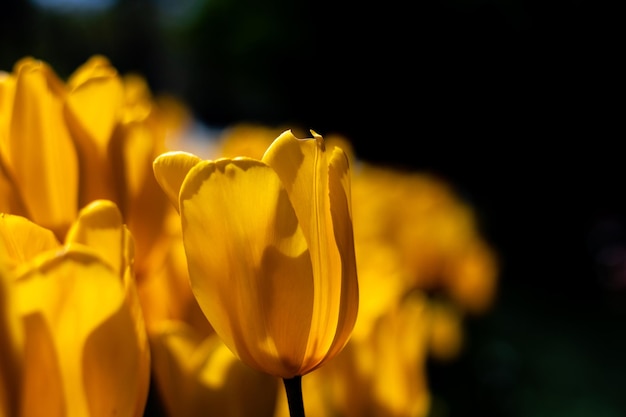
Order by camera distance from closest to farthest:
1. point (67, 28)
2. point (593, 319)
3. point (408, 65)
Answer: point (593, 319) → point (408, 65) → point (67, 28)

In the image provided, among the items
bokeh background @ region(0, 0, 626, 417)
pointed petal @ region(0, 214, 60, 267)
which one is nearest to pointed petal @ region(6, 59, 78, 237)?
pointed petal @ region(0, 214, 60, 267)

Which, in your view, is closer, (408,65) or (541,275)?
(541,275)

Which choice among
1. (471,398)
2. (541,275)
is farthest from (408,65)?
(471,398)

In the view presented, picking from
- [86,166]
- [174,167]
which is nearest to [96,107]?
[86,166]

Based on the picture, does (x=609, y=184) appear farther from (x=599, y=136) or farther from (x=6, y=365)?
(x=6, y=365)

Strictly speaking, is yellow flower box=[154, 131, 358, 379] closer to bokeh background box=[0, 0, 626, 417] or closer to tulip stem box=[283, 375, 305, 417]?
tulip stem box=[283, 375, 305, 417]

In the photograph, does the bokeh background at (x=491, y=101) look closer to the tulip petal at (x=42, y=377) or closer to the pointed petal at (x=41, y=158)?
the pointed petal at (x=41, y=158)

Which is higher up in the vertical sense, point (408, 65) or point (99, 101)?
point (408, 65)
